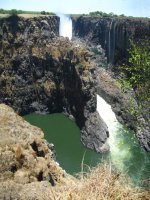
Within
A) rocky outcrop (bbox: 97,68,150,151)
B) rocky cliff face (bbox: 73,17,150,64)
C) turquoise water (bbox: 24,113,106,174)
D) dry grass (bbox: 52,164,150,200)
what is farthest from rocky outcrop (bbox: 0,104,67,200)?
rocky cliff face (bbox: 73,17,150,64)

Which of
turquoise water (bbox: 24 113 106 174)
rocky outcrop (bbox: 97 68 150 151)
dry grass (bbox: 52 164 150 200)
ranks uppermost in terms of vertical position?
dry grass (bbox: 52 164 150 200)

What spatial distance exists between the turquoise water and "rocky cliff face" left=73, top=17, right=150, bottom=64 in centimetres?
2898

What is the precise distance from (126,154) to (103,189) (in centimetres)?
7256

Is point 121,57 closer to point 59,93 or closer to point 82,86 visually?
point 59,93

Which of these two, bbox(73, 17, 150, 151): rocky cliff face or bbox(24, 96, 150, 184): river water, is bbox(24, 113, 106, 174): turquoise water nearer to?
bbox(24, 96, 150, 184): river water

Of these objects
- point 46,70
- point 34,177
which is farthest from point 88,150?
point 34,177

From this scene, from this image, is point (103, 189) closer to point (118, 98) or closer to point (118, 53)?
point (118, 98)

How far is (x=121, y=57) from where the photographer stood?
5148 inches

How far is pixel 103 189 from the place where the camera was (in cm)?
1223

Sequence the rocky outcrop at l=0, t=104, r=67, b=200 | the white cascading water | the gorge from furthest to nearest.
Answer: the gorge, the white cascading water, the rocky outcrop at l=0, t=104, r=67, b=200

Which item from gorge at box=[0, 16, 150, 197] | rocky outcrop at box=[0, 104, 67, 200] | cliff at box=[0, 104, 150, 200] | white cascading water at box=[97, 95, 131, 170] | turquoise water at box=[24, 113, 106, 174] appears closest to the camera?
cliff at box=[0, 104, 150, 200]

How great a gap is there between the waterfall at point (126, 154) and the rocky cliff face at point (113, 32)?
24.0 metres

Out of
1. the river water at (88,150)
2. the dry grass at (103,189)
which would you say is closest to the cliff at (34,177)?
the dry grass at (103,189)

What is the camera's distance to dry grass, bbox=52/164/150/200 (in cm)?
1211
